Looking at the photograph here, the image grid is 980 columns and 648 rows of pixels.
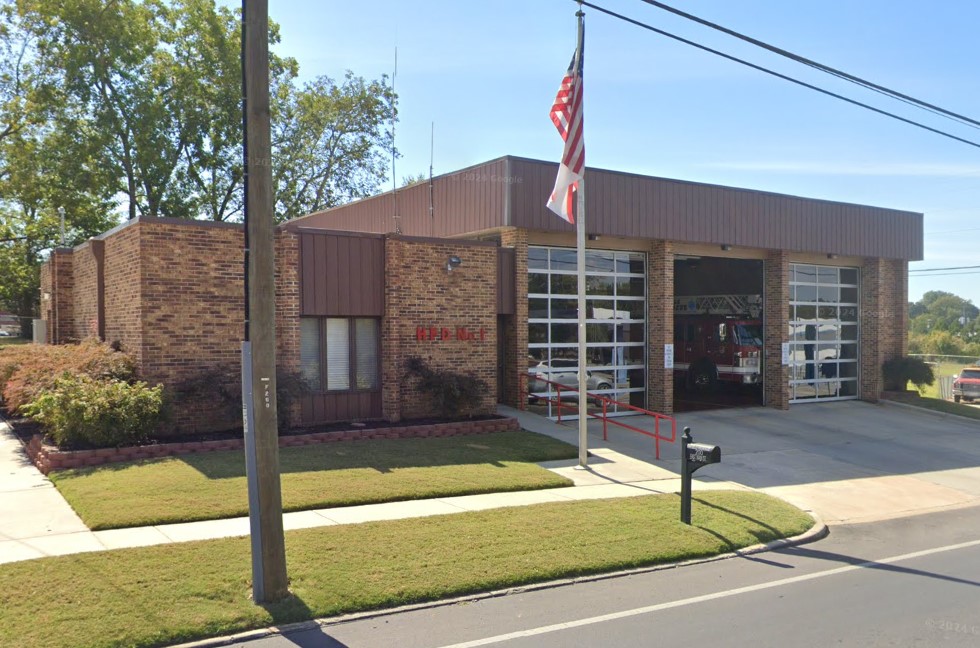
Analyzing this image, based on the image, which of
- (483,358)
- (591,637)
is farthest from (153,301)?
(591,637)

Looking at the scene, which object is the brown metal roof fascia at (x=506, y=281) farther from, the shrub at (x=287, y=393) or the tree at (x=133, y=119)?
the tree at (x=133, y=119)

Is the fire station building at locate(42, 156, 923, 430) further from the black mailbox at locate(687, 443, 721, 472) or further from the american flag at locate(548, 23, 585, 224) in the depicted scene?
the black mailbox at locate(687, 443, 721, 472)

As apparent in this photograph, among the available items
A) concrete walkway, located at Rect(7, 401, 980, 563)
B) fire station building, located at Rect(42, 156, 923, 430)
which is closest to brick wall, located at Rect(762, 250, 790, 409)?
fire station building, located at Rect(42, 156, 923, 430)

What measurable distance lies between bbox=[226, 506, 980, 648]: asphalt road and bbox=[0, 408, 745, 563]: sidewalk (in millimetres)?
2898

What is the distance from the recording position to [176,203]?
124ft

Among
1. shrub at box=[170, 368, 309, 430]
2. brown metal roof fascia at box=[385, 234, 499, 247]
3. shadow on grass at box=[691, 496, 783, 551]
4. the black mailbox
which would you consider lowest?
shadow on grass at box=[691, 496, 783, 551]

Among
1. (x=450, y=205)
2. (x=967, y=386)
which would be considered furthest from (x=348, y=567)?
(x=967, y=386)

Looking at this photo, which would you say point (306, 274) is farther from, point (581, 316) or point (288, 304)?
point (581, 316)

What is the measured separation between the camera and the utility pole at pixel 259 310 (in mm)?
6664

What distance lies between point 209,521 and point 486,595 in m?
3.78

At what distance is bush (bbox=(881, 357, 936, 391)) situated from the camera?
2573 cm

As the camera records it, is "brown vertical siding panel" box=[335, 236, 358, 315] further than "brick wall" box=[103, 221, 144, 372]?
Yes

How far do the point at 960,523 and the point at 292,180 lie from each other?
38.3 m

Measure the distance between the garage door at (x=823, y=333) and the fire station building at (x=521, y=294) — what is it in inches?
2.8
